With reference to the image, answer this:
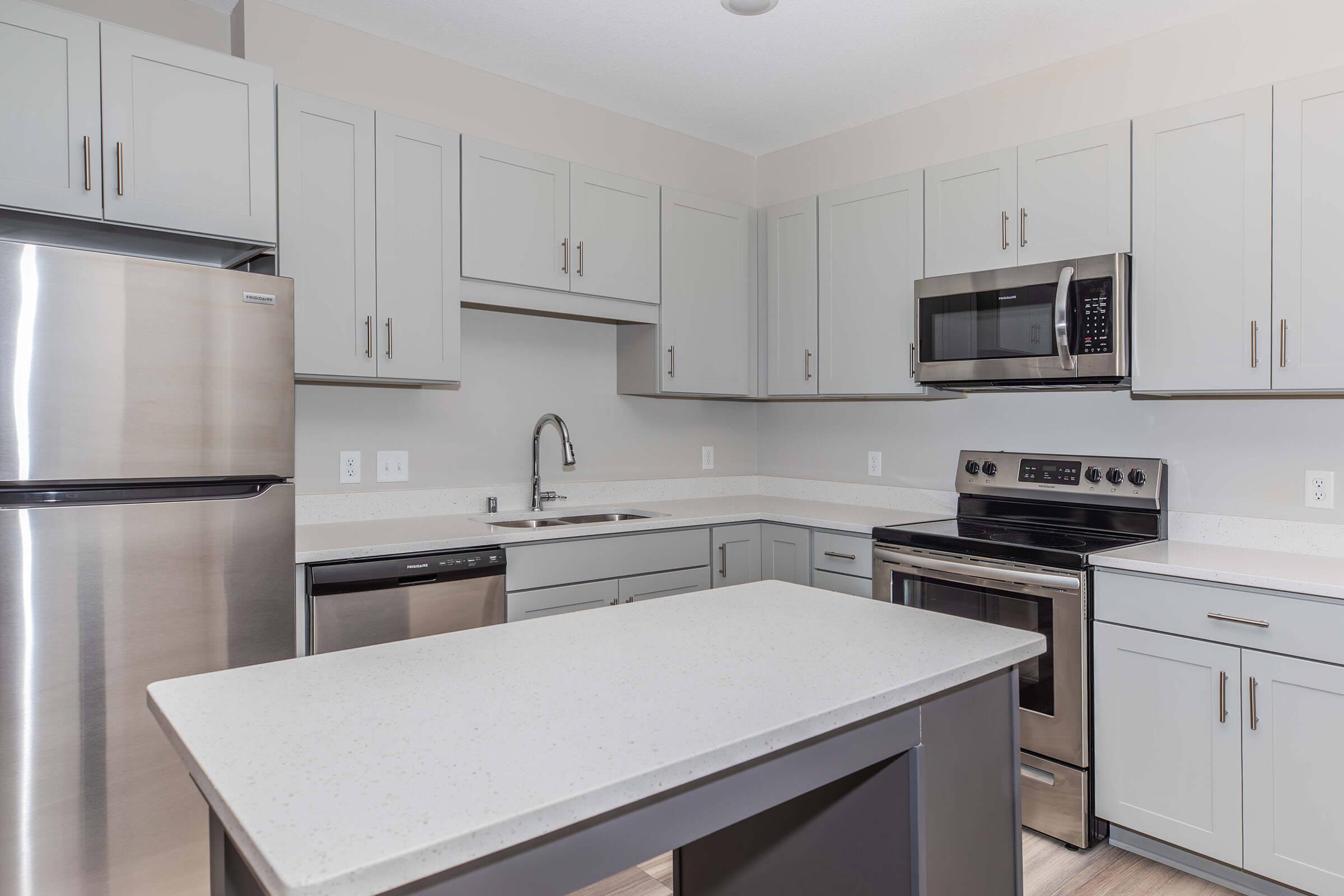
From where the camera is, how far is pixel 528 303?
304cm

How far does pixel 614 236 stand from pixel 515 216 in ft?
1.49

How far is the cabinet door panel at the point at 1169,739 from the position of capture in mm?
2135

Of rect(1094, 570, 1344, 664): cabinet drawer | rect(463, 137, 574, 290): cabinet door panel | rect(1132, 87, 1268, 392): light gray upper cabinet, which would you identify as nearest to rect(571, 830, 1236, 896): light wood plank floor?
rect(1094, 570, 1344, 664): cabinet drawer

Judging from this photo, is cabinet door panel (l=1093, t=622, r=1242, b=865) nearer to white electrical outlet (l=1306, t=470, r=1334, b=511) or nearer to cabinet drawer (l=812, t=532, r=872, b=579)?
white electrical outlet (l=1306, t=470, r=1334, b=511)

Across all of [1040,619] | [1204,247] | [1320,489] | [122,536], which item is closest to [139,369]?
[122,536]

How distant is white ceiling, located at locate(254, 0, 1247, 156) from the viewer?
2654 millimetres

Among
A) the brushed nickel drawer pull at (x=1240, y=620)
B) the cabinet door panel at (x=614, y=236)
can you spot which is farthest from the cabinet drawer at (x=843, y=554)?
the cabinet door panel at (x=614, y=236)

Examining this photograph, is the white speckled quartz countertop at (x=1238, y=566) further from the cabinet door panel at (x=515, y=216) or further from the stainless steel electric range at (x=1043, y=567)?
the cabinet door panel at (x=515, y=216)

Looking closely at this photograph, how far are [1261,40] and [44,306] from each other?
3475 mm

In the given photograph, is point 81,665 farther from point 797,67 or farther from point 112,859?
point 797,67

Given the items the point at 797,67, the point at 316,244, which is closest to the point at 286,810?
the point at 316,244

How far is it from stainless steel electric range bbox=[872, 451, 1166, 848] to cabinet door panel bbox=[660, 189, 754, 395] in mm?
1102

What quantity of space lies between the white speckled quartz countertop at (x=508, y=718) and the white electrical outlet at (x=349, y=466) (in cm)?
170

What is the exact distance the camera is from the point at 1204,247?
2391 millimetres
